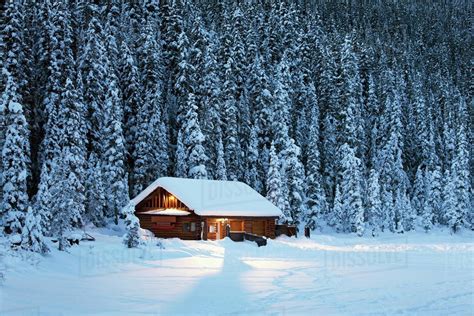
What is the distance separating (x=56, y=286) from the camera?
45.5 feet

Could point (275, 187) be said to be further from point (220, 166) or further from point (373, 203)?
point (373, 203)

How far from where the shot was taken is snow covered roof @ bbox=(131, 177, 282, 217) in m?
38.1

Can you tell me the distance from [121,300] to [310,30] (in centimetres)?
8017

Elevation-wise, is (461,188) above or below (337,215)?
above

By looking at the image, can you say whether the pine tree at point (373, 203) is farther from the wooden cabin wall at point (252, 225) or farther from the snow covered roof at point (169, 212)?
the snow covered roof at point (169, 212)

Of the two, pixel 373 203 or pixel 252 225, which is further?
pixel 373 203

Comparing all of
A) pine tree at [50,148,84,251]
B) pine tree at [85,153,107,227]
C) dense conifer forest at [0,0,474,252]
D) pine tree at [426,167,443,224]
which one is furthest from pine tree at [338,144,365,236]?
pine tree at [50,148,84,251]

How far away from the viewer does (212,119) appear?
55219mm

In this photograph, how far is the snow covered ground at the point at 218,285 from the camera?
12.3 m

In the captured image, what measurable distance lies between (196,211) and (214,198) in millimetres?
4048

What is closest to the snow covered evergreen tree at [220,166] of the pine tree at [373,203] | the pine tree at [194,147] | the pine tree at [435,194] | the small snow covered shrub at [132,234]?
the pine tree at [194,147]

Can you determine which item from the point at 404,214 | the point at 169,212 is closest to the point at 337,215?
the point at 404,214

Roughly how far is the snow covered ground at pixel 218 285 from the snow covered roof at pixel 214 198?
1145cm

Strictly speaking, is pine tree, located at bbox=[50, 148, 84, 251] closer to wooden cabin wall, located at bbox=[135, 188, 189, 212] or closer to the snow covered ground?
wooden cabin wall, located at bbox=[135, 188, 189, 212]
